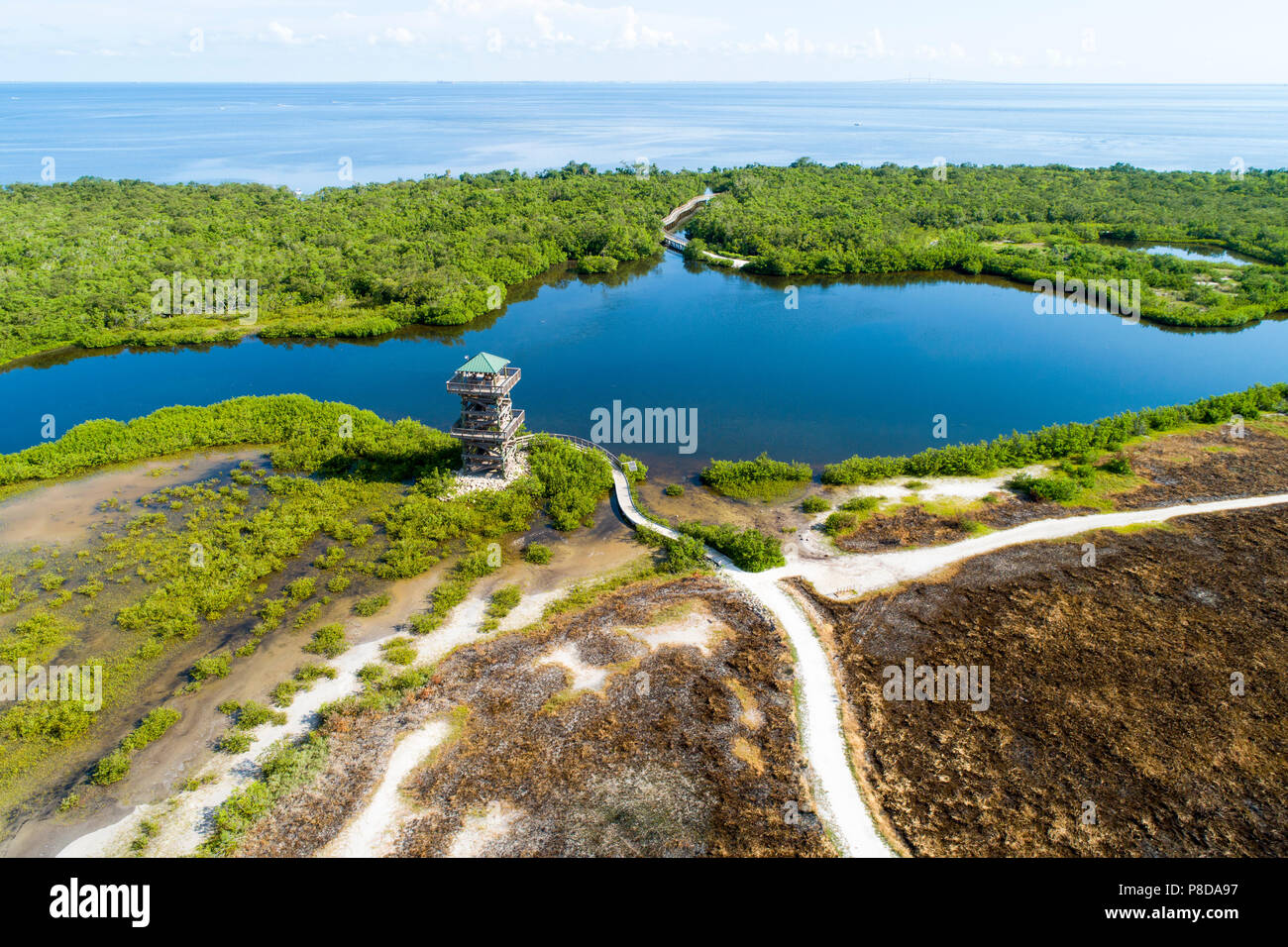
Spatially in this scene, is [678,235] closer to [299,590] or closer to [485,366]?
[485,366]

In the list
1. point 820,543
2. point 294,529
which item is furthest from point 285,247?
point 820,543

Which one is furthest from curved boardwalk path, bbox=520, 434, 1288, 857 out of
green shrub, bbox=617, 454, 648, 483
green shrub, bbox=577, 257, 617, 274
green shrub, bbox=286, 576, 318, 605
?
green shrub, bbox=577, 257, 617, 274

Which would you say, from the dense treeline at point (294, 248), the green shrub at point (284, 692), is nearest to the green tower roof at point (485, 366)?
the green shrub at point (284, 692)

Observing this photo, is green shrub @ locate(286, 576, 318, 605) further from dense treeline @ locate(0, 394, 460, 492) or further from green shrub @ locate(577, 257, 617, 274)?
green shrub @ locate(577, 257, 617, 274)

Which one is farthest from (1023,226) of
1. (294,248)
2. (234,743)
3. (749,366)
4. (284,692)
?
(234,743)

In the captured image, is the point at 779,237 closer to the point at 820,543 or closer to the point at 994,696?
the point at 820,543
